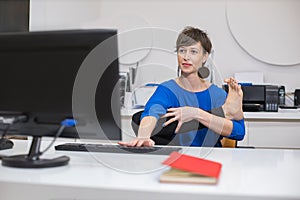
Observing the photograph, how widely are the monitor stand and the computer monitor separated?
0.16ft

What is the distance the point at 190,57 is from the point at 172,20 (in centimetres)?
141

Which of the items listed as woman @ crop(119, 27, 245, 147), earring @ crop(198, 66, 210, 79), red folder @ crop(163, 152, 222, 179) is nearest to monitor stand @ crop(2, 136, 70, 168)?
red folder @ crop(163, 152, 222, 179)

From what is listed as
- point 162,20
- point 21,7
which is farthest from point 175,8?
point 21,7

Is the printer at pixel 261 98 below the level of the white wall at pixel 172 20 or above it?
below

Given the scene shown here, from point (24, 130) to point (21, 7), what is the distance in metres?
2.43

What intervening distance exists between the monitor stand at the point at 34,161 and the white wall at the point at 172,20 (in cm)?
185

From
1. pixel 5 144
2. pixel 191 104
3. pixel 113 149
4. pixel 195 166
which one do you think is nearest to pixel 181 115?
pixel 191 104

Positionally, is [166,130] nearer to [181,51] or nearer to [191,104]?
[191,104]

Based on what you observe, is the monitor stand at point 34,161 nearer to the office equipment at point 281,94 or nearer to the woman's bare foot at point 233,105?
the woman's bare foot at point 233,105

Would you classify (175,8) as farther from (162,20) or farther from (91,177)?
(91,177)

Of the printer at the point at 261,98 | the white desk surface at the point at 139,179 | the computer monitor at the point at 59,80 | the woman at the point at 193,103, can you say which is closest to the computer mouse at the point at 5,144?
the white desk surface at the point at 139,179

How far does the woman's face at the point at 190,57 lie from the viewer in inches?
72.9

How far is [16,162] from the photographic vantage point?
3.81 feet

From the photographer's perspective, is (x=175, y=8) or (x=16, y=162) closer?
(x=16, y=162)
